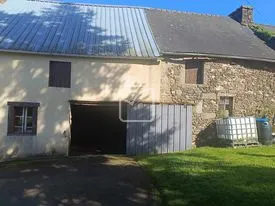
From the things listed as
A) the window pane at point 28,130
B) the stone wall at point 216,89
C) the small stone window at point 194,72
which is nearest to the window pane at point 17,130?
the window pane at point 28,130

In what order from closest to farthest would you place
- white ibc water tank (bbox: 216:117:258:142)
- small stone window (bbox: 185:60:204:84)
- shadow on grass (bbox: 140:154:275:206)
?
shadow on grass (bbox: 140:154:275:206), white ibc water tank (bbox: 216:117:258:142), small stone window (bbox: 185:60:204:84)

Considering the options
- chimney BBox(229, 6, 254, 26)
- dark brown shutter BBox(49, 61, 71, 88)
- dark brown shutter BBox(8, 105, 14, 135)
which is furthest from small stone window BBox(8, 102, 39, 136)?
chimney BBox(229, 6, 254, 26)

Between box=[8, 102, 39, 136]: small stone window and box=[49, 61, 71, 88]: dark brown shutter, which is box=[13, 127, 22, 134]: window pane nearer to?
box=[8, 102, 39, 136]: small stone window

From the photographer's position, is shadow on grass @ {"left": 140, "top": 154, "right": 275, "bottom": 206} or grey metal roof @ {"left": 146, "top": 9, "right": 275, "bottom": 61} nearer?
shadow on grass @ {"left": 140, "top": 154, "right": 275, "bottom": 206}

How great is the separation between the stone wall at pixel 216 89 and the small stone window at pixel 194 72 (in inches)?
9.8

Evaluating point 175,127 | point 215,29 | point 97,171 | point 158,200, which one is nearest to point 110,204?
point 158,200

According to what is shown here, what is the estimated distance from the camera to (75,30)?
69.5ft

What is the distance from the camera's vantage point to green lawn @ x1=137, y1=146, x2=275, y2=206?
32.7 feet

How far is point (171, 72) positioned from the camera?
19828 millimetres

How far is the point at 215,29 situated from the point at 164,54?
565 cm

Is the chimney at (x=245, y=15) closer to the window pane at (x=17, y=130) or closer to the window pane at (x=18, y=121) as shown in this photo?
the window pane at (x=18, y=121)

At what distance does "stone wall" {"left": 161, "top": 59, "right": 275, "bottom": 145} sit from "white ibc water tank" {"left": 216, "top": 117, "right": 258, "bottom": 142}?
0.59 metres

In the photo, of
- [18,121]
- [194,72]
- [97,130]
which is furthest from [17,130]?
[194,72]

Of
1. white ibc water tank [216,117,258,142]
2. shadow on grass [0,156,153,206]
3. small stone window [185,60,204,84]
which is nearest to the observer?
shadow on grass [0,156,153,206]
